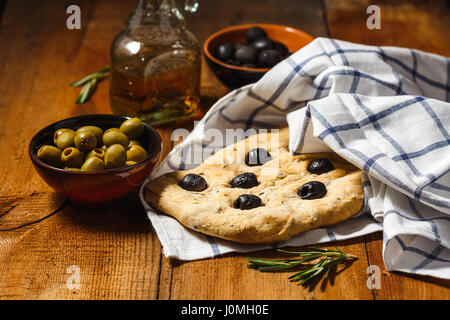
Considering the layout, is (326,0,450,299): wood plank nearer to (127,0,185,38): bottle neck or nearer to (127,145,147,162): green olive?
(127,0,185,38): bottle neck

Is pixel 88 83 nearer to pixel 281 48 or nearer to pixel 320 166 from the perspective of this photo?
pixel 281 48

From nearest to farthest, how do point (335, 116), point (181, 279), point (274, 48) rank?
point (181, 279)
point (335, 116)
point (274, 48)

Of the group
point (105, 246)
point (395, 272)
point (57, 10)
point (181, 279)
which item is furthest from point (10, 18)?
point (395, 272)

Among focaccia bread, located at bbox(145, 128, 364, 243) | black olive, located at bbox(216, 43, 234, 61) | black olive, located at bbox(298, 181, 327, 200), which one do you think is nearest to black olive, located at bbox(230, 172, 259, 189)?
focaccia bread, located at bbox(145, 128, 364, 243)

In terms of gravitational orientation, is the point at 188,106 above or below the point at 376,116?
below

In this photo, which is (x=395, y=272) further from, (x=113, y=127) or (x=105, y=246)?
(x=113, y=127)

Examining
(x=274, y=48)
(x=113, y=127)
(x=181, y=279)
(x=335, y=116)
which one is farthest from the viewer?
(x=274, y=48)

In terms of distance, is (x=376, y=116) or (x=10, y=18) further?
(x=10, y=18)

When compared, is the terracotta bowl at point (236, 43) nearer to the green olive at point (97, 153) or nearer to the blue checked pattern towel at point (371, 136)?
the blue checked pattern towel at point (371, 136)
